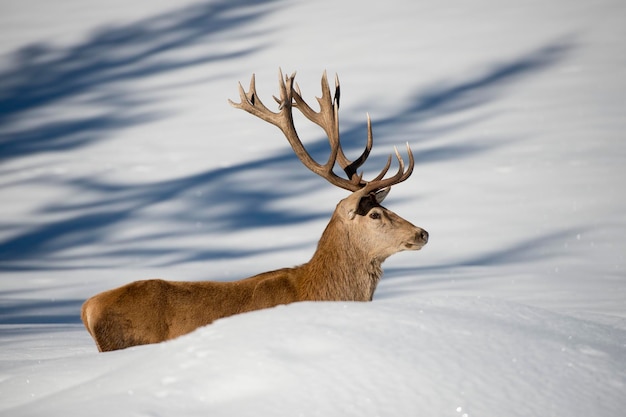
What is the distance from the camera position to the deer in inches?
304

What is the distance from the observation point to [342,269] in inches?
326

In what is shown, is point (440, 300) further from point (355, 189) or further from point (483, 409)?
point (355, 189)

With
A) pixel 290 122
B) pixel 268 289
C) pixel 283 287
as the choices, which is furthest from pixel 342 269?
pixel 290 122

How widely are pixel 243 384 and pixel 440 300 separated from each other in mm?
1802

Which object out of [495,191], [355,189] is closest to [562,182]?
[495,191]

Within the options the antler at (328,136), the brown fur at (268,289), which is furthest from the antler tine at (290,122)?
the brown fur at (268,289)

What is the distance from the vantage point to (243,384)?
14.7 ft

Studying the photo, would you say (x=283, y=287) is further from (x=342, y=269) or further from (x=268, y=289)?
(x=342, y=269)

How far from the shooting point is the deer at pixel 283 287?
304 inches

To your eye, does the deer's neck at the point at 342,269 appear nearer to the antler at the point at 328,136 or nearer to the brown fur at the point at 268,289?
the brown fur at the point at 268,289

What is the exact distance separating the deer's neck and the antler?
456 mm

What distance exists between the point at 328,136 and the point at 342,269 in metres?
1.67

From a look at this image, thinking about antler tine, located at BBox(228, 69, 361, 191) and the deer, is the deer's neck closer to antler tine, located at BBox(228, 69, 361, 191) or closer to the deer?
the deer

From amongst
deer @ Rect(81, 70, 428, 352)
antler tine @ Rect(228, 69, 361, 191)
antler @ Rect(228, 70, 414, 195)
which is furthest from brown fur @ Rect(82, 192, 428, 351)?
antler tine @ Rect(228, 69, 361, 191)
